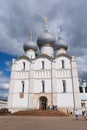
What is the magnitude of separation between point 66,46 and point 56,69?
28.7 ft

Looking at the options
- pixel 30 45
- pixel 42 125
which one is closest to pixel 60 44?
pixel 30 45

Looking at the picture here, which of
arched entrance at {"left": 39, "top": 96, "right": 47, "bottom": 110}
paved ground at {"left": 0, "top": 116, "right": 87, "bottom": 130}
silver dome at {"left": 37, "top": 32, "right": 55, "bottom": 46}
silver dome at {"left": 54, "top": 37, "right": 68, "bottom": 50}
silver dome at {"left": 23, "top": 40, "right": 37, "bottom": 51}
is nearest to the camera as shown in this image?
paved ground at {"left": 0, "top": 116, "right": 87, "bottom": 130}

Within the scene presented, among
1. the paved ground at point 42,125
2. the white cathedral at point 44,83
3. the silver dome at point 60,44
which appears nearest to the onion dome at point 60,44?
the silver dome at point 60,44

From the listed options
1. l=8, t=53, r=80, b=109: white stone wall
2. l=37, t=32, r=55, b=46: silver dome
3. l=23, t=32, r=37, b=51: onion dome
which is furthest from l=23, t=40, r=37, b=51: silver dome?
l=8, t=53, r=80, b=109: white stone wall

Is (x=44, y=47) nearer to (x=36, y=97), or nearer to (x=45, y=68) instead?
(x=45, y=68)

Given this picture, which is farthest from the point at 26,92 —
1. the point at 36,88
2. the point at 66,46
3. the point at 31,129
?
the point at 31,129

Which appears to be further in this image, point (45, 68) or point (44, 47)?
point (44, 47)

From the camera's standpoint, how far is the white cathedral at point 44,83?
34062 millimetres

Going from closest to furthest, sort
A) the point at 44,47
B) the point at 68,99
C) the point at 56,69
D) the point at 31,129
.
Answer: the point at 31,129, the point at 68,99, the point at 56,69, the point at 44,47

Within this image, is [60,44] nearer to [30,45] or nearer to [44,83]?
[30,45]

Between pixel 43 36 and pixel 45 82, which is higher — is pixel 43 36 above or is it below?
above

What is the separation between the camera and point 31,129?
418 inches

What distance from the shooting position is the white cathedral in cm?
3406

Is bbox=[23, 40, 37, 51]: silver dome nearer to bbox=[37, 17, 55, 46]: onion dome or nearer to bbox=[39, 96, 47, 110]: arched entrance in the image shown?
bbox=[37, 17, 55, 46]: onion dome
